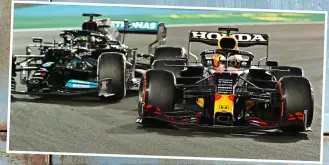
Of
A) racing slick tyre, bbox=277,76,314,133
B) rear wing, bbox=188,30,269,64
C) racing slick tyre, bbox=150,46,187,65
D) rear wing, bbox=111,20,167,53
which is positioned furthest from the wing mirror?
rear wing, bbox=111,20,167,53

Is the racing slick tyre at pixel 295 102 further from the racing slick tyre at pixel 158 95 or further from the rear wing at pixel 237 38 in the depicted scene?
the racing slick tyre at pixel 158 95

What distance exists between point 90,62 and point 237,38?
0.85 meters

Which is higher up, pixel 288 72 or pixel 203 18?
pixel 203 18

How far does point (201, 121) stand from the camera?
4941mm

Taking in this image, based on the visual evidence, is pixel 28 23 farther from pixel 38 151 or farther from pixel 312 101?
pixel 312 101

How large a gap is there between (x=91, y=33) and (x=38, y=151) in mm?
765

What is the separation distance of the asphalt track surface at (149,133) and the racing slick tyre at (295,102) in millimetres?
A: 55

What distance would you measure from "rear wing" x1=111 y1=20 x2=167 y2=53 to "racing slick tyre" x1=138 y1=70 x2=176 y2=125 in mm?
248

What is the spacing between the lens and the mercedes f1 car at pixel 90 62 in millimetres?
5098

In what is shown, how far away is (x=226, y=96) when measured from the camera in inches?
190

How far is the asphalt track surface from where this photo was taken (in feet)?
16.2

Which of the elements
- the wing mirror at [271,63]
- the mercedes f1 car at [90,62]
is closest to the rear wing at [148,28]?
the mercedes f1 car at [90,62]

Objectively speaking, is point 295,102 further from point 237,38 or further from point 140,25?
point 140,25

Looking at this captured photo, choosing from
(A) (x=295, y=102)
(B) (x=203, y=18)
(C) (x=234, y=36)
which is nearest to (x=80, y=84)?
(B) (x=203, y=18)
